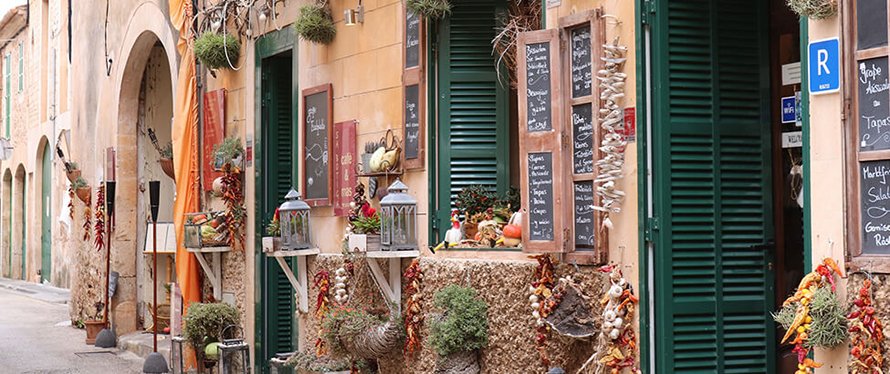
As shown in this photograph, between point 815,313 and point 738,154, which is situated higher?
Result: point 738,154

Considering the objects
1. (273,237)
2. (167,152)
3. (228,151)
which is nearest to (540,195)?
(273,237)

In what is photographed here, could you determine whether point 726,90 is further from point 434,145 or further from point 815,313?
point 434,145

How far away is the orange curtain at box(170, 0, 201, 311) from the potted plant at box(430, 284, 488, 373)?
246 inches

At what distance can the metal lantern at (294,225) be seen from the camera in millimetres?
11594

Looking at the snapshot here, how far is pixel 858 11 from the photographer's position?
5664 millimetres

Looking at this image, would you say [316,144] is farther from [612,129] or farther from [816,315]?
[816,315]

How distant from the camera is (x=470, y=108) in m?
9.75

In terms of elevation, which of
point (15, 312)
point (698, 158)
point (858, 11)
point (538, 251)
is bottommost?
point (15, 312)

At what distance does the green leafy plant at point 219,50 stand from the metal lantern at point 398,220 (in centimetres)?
439

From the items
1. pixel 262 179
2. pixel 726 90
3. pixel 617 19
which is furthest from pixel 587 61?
pixel 262 179

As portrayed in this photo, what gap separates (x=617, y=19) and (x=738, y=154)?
1.08m

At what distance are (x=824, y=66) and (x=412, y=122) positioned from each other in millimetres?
4556

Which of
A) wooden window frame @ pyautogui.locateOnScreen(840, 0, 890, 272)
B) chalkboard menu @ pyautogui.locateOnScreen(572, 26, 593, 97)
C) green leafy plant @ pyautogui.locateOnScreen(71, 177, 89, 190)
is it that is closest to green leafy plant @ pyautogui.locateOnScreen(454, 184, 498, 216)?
chalkboard menu @ pyautogui.locateOnScreen(572, 26, 593, 97)

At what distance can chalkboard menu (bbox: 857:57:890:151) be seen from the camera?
554cm
